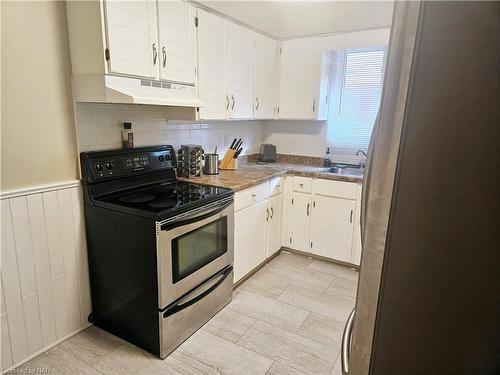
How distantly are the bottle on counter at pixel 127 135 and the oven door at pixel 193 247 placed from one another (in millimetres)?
779

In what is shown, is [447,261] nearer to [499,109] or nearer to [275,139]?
[499,109]

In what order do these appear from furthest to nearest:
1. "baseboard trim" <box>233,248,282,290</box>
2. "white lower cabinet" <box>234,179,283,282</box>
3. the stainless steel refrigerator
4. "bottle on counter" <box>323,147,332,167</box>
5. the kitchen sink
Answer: "bottle on counter" <box>323,147,332,167</box>
the kitchen sink
"baseboard trim" <box>233,248,282,290</box>
"white lower cabinet" <box>234,179,283,282</box>
the stainless steel refrigerator

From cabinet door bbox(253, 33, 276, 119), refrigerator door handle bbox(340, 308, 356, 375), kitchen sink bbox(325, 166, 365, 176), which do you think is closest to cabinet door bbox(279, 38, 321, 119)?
cabinet door bbox(253, 33, 276, 119)

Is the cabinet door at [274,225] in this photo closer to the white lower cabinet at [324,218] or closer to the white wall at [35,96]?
the white lower cabinet at [324,218]

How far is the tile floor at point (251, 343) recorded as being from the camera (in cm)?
193

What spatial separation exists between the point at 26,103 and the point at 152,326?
4.75 feet

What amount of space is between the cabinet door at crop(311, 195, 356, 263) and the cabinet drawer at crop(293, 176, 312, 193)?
124 mm

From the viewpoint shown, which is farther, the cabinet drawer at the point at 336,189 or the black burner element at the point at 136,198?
the cabinet drawer at the point at 336,189

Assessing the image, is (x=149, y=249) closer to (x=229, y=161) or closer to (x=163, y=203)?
(x=163, y=203)

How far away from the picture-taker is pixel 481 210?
618mm

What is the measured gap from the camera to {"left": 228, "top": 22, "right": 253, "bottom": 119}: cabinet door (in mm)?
2918

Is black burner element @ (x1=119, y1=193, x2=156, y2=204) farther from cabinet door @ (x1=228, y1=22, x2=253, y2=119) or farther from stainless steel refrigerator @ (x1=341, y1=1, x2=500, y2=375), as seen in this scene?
stainless steel refrigerator @ (x1=341, y1=1, x2=500, y2=375)

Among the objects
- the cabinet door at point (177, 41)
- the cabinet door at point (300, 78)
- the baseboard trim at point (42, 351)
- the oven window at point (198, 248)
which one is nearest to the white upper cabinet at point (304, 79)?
the cabinet door at point (300, 78)

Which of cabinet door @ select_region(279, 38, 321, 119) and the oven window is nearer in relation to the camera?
the oven window
